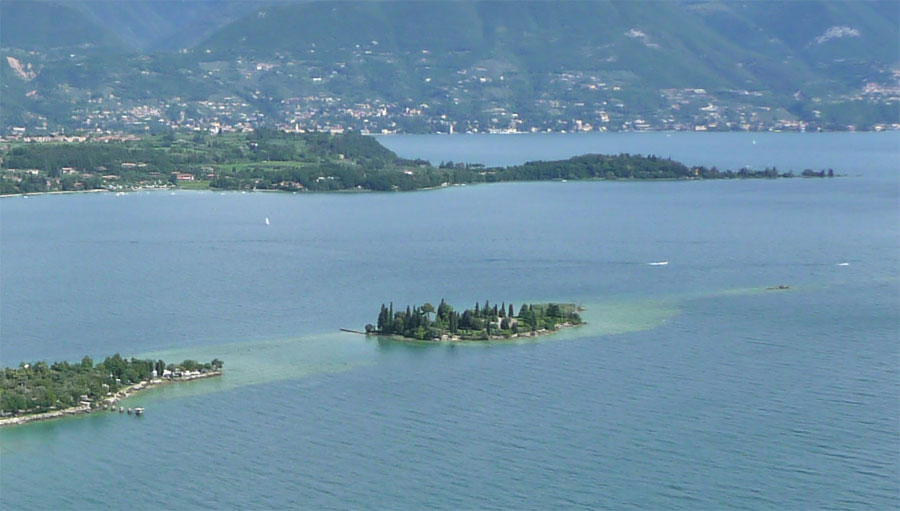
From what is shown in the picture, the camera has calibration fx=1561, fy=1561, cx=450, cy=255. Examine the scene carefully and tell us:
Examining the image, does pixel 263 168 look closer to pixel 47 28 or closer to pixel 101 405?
pixel 101 405

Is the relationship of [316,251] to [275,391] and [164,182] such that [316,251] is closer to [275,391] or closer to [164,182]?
[275,391]

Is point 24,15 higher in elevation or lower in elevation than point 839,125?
higher

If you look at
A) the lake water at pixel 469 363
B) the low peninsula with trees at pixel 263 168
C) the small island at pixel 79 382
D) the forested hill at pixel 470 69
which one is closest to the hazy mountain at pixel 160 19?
the forested hill at pixel 470 69

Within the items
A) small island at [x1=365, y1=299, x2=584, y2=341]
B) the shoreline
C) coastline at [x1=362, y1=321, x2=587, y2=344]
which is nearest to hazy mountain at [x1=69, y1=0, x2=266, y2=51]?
small island at [x1=365, y1=299, x2=584, y2=341]

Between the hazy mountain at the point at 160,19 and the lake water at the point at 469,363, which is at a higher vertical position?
the hazy mountain at the point at 160,19

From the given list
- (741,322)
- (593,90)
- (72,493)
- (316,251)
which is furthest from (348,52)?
(72,493)

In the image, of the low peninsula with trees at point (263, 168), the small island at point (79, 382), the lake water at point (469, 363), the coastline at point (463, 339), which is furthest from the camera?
the low peninsula with trees at point (263, 168)

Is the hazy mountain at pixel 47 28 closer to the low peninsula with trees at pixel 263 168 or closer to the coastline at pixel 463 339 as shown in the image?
the low peninsula with trees at pixel 263 168
